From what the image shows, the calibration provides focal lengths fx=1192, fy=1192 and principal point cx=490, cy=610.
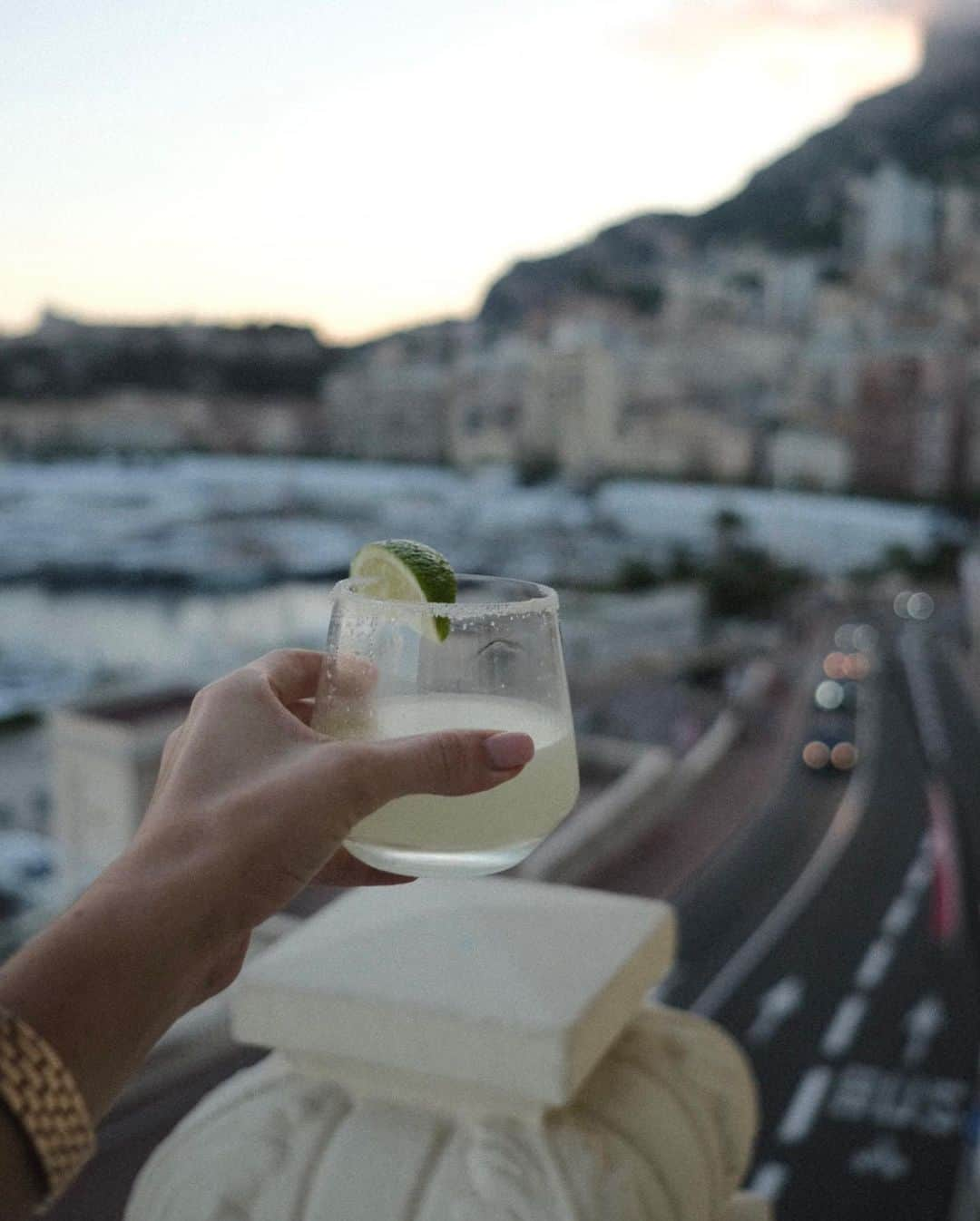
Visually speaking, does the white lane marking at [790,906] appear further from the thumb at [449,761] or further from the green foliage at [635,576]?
the green foliage at [635,576]

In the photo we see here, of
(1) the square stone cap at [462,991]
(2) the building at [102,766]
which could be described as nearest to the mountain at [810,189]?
(2) the building at [102,766]

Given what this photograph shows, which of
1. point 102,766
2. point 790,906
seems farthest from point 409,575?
point 102,766

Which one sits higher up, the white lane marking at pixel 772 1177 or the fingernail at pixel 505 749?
the fingernail at pixel 505 749

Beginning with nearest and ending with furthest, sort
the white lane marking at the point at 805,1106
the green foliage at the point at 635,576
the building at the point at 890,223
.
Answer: the white lane marking at the point at 805,1106, the green foliage at the point at 635,576, the building at the point at 890,223

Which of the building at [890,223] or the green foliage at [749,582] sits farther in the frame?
the green foliage at [749,582]

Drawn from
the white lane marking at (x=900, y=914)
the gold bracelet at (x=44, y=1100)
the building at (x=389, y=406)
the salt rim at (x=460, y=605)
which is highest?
the building at (x=389, y=406)

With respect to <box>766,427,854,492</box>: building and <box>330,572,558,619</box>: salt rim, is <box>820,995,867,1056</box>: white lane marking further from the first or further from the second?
<box>766,427,854,492</box>: building

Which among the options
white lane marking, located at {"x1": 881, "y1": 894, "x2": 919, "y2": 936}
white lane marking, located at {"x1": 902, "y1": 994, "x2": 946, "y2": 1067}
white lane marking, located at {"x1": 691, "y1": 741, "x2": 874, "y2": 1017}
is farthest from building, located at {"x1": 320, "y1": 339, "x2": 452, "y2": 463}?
white lane marking, located at {"x1": 902, "y1": 994, "x2": 946, "y2": 1067}
